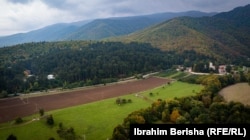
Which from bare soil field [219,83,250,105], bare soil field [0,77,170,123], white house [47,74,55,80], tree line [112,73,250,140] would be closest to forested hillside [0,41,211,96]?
white house [47,74,55,80]

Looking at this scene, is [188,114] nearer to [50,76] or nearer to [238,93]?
[238,93]

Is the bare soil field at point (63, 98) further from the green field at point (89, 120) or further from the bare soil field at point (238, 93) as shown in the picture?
the bare soil field at point (238, 93)

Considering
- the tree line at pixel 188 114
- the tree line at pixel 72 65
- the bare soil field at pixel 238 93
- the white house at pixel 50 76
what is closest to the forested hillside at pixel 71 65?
the tree line at pixel 72 65

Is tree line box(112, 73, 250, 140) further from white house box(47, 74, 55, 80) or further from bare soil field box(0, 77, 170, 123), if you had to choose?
white house box(47, 74, 55, 80)

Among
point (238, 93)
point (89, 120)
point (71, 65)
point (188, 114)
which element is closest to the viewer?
point (188, 114)

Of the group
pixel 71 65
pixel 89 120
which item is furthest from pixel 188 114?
pixel 71 65

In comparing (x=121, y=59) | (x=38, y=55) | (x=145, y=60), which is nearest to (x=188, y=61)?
(x=145, y=60)
